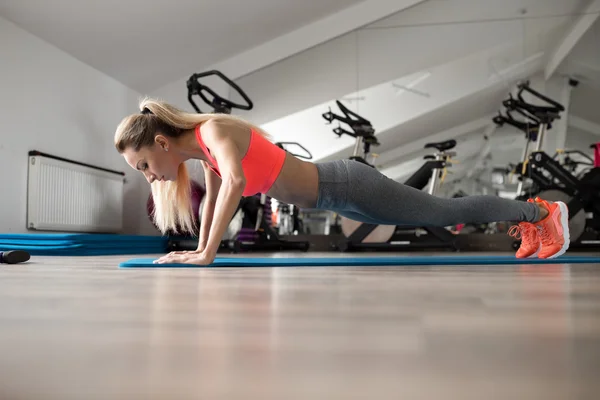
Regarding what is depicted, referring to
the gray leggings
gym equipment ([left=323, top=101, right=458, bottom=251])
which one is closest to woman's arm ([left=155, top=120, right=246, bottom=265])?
the gray leggings

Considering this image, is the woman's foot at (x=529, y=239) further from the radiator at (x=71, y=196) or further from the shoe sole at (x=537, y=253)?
the radiator at (x=71, y=196)

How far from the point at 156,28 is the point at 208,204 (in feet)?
9.54

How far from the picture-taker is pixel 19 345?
1.68 ft

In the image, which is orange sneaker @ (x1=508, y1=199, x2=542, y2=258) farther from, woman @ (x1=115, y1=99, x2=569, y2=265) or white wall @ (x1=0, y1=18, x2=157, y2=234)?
white wall @ (x1=0, y1=18, x2=157, y2=234)

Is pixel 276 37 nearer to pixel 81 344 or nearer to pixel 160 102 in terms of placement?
pixel 160 102

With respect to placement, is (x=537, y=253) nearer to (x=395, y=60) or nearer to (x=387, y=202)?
(x=387, y=202)

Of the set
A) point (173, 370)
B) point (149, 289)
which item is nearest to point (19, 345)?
point (173, 370)

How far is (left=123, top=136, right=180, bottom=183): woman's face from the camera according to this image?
6.70ft

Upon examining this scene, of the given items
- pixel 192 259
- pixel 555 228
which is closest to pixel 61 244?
pixel 192 259

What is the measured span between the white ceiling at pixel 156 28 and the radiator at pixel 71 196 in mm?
982

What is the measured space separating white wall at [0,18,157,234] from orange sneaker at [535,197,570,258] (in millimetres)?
3540

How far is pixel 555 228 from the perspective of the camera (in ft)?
7.90

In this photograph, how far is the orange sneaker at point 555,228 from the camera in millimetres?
2402

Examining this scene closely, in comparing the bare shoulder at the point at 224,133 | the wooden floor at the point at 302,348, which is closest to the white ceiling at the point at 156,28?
the bare shoulder at the point at 224,133
